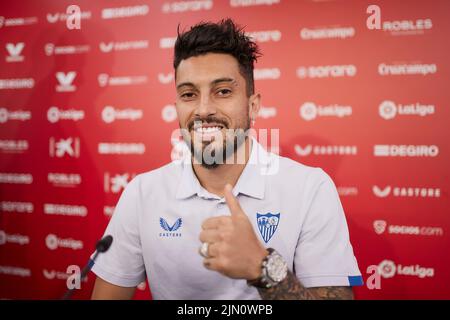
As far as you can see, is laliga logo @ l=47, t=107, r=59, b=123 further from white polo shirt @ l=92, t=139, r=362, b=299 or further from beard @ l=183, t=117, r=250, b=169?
beard @ l=183, t=117, r=250, b=169

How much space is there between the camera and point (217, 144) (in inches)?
47.1

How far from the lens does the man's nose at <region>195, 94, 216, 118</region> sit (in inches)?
45.4

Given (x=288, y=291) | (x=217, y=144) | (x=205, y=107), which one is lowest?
(x=288, y=291)

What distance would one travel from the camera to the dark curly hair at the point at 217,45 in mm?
1206

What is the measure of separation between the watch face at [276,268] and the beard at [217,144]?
45 cm

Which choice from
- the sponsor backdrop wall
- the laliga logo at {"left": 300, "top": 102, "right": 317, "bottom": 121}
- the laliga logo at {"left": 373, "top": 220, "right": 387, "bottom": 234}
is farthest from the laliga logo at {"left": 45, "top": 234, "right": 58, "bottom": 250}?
the laliga logo at {"left": 373, "top": 220, "right": 387, "bottom": 234}

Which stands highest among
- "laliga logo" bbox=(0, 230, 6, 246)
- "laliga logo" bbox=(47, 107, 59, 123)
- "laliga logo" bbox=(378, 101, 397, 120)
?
"laliga logo" bbox=(47, 107, 59, 123)

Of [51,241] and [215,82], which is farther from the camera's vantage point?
[51,241]

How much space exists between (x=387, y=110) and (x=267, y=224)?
0.91 m

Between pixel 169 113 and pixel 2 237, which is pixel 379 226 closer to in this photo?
pixel 169 113

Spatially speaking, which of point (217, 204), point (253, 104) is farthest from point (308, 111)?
point (217, 204)

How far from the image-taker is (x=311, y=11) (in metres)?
1.68
